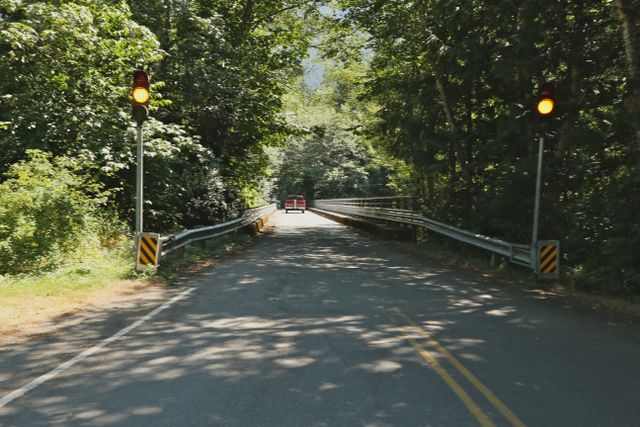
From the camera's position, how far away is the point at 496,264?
47.2ft

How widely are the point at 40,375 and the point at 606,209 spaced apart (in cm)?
948

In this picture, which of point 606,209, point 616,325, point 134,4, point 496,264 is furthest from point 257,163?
point 616,325

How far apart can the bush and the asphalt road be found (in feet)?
12.2

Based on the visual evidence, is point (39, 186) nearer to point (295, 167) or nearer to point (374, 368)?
point (374, 368)

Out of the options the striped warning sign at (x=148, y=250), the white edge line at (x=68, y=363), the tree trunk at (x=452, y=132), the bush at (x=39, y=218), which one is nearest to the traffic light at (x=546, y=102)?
the tree trunk at (x=452, y=132)

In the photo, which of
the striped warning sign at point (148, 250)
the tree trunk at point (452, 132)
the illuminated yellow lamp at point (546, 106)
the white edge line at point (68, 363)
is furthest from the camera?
the tree trunk at point (452, 132)

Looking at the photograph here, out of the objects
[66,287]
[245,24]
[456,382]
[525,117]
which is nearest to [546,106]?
[525,117]

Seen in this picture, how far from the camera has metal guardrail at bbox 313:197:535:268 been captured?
40.2 feet

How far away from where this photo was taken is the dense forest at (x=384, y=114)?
11391 mm

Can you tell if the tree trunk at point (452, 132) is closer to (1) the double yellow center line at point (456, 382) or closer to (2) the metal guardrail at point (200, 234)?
(2) the metal guardrail at point (200, 234)

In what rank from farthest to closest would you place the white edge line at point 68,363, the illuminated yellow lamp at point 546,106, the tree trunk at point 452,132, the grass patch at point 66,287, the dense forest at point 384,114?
the tree trunk at point 452,132 → the dense forest at point 384,114 → the illuminated yellow lamp at point 546,106 → the grass patch at point 66,287 → the white edge line at point 68,363

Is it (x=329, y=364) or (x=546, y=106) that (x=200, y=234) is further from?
Answer: (x=329, y=364)

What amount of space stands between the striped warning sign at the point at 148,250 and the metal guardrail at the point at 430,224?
786 centimetres

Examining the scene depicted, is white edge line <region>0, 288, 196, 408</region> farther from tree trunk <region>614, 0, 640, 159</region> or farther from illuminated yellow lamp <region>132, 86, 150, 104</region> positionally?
tree trunk <region>614, 0, 640, 159</region>
